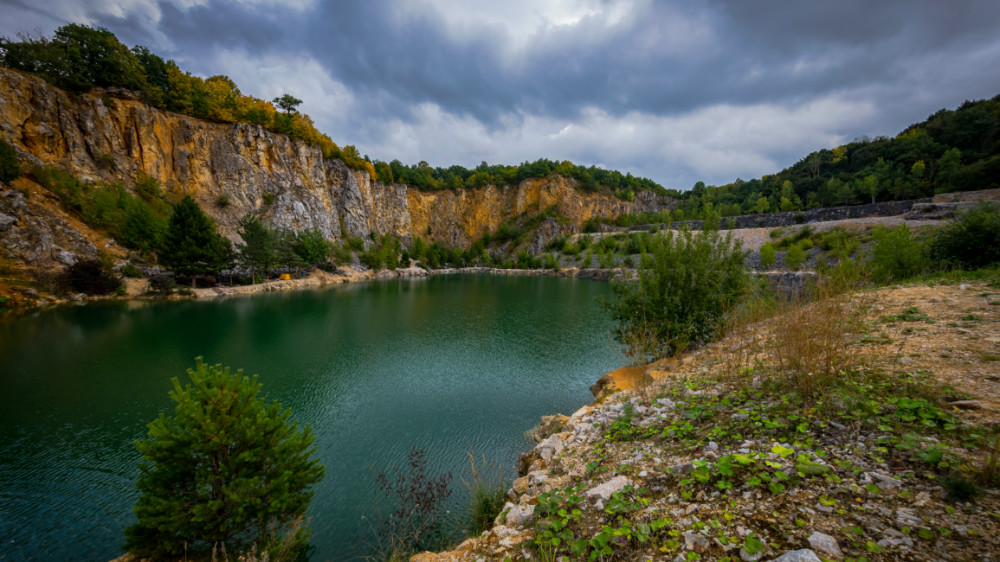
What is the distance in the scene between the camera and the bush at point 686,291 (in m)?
10.1

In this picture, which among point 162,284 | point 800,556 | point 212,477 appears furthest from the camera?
point 162,284

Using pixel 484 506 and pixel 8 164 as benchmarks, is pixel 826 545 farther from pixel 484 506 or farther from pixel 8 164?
pixel 8 164

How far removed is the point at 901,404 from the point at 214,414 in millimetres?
7700

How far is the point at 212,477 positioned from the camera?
169 inches

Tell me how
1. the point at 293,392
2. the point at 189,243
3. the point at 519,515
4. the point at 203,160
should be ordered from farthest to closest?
1. the point at 203,160
2. the point at 189,243
3. the point at 293,392
4. the point at 519,515

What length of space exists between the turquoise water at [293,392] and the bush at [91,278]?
14.5ft

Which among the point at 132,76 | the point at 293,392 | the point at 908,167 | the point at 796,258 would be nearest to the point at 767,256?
the point at 796,258

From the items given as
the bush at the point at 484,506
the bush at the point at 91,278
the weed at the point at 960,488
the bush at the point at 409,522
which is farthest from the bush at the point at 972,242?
the bush at the point at 91,278

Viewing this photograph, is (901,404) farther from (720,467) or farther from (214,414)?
(214,414)

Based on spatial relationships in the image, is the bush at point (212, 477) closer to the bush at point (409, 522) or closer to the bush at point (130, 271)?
the bush at point (409, 522)

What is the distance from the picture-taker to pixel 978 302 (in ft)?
25.1

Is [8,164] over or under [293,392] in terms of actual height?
over

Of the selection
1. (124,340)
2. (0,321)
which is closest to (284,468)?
(124,340)

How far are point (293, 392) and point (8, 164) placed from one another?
39.1m
